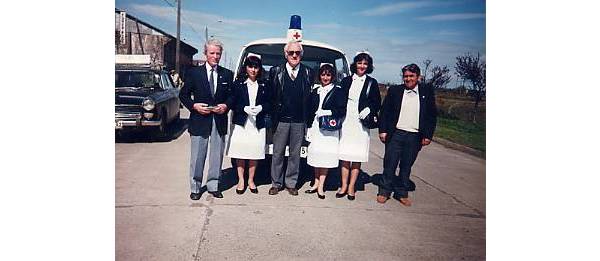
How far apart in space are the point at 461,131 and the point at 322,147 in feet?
2.64

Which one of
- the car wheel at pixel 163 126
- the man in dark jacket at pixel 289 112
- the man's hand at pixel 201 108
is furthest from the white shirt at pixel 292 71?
the car wheel at pixel 163 126

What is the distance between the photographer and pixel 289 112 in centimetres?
238

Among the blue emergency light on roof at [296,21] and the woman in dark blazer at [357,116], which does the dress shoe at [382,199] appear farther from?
the blue emergency light on roof at [296,21]

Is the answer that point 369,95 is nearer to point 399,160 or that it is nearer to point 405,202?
point 399,160

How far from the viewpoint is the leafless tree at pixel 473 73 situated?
6.09 feet

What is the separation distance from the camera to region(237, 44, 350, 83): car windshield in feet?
7.25
